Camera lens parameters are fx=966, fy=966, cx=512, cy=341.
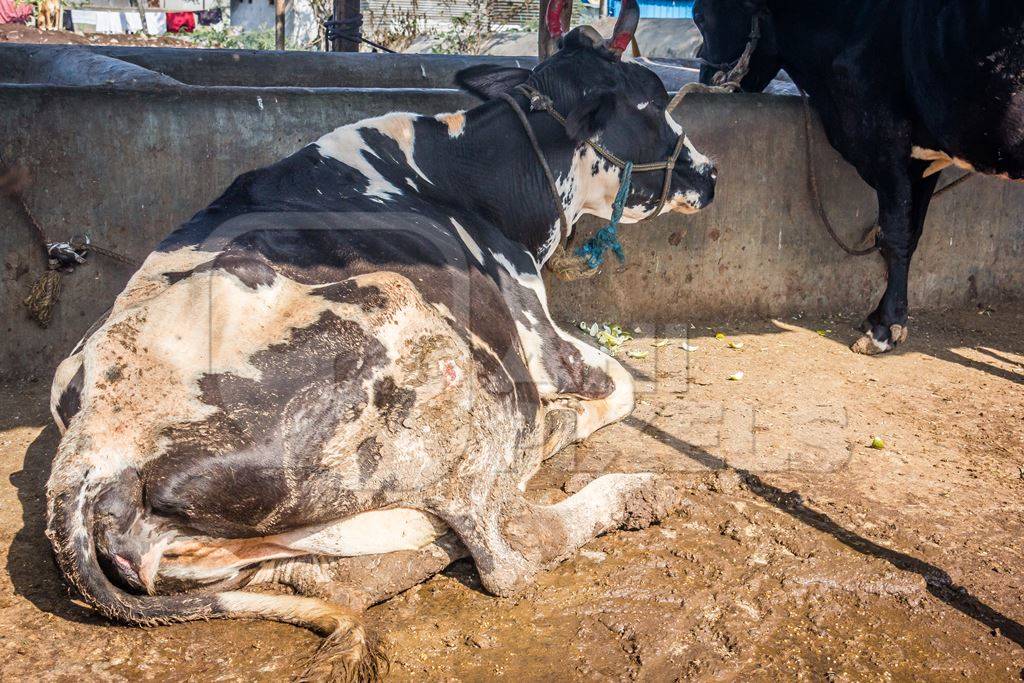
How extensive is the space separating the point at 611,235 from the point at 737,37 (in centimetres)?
257

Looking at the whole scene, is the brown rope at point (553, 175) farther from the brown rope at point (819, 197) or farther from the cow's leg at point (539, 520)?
the brown rope at point (819, 197)

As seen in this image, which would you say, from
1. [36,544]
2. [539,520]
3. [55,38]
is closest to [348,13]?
[36,544]

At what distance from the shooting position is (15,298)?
15.5 feet

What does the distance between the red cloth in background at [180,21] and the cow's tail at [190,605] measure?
36.0m

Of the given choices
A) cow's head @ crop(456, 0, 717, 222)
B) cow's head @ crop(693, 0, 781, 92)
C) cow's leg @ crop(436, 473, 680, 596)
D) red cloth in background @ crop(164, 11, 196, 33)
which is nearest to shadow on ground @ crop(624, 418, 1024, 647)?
cow's leg @ crop(436, 473, 680, 596)

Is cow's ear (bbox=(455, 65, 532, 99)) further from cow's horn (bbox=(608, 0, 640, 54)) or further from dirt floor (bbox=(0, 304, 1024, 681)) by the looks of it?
dirt floor (bbox=(0, 304, 1024, 681))

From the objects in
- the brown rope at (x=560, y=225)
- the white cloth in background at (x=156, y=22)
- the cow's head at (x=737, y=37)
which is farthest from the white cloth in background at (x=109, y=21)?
the brown rope at (x=560, y=225)

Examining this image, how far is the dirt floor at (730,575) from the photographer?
8.97 ft

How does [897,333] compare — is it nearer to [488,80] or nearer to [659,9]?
[488,80]

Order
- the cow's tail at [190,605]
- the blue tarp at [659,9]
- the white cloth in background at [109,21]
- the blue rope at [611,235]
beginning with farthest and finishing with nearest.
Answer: the white cloth in background at [109,21]
the blue tarp at [659,9]
the blue rope at [611,235]
the cow's tail at [190,605]

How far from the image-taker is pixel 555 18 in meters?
4.88

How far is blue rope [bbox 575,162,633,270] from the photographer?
14.5 feet

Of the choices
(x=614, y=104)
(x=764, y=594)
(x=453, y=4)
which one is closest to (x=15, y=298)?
(x=614, y=104)

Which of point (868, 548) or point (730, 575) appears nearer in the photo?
point (730, 575)
